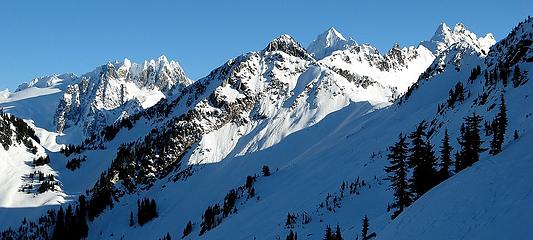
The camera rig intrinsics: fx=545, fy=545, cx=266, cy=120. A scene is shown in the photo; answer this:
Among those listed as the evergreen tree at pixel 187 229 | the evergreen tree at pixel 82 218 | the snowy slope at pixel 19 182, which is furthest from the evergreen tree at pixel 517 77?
the snowy slope at pixel 19 182

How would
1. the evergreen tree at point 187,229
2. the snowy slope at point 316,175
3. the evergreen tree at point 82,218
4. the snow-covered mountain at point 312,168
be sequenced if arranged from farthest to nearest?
the evergreen tree at point 82,218, the evergreen tree at point 187,229, the snowy slope at point 316,175, the snow-covered mountain at point 312,168

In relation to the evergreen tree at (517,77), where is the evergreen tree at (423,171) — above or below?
below

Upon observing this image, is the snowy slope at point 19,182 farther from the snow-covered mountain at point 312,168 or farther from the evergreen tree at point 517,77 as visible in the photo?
the evergreen tree at point 517,77

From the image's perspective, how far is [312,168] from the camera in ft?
353

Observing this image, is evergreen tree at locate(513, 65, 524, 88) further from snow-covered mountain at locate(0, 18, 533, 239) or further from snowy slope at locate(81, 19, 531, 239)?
snowy slope at locate(81, 19, 531, 239)

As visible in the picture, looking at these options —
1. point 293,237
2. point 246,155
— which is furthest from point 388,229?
point 246,155

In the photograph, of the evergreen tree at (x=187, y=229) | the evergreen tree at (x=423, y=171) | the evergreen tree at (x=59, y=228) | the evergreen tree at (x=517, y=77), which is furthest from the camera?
the evergreen tree at (x=59, y=228)

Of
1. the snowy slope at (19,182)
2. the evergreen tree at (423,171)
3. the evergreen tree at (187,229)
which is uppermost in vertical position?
the snowy slope at (19,182)

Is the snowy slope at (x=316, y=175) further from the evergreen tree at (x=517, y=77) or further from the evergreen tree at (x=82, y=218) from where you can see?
the evergreen tree at (x=82, y=218)

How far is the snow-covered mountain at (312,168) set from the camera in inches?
1521

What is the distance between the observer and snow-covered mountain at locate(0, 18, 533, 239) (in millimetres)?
38625

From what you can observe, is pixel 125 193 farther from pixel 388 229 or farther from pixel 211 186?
pixel 388 229

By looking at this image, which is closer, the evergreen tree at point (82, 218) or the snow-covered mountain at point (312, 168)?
the snow-covered mountain at point (312, 168)

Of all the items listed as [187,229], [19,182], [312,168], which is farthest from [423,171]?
[19,182]
